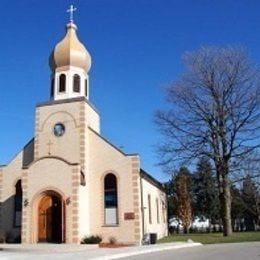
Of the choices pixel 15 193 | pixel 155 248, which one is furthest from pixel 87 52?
pixel 155 248

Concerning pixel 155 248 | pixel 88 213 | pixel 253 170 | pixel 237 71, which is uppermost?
pixel 237 71

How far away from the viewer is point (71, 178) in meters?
30.1

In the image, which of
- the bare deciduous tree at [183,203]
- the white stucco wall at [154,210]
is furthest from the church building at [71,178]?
the bare deciduous tree at [183,203]

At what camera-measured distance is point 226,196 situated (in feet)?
117

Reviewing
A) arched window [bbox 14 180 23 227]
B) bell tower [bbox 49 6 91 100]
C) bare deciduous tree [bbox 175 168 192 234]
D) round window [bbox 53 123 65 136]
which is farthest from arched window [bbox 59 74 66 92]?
bare deciduous tree [bbox 175 168 192 234]

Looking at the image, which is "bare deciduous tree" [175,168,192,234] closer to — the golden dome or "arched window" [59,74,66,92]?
the golden dome

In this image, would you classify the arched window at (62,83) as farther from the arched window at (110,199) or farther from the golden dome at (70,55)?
the arched window at (110,199)

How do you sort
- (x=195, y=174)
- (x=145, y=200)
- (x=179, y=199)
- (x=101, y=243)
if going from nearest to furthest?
(x=101, y=243), (x=145, y=200), (x=179, y=199), (x=195, y=174)

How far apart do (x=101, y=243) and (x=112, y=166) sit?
5275 millimetres

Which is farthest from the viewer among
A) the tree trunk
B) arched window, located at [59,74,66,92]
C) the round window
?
the tree trunk

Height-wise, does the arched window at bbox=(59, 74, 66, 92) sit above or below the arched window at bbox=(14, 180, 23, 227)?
above

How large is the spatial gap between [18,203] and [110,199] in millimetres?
6737

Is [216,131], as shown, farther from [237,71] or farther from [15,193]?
[15,193]

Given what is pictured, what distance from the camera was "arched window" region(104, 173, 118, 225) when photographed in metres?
32.0
